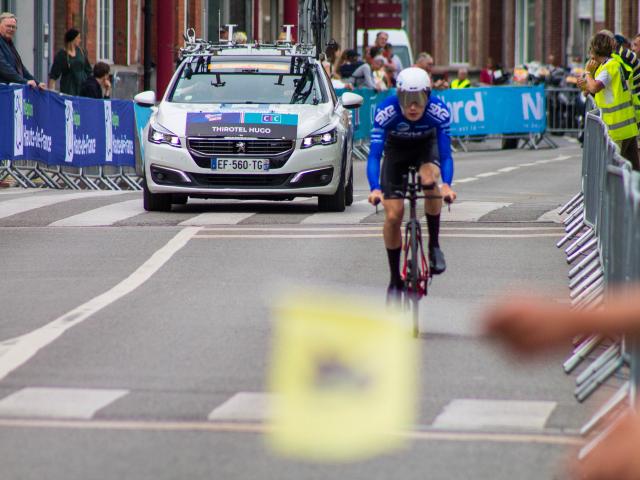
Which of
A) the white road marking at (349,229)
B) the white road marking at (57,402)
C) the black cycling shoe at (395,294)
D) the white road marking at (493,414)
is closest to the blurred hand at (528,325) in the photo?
the white road marking at (493,414)

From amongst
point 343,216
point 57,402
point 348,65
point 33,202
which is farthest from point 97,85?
point 57,402

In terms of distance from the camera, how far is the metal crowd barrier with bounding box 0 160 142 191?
22406 mm

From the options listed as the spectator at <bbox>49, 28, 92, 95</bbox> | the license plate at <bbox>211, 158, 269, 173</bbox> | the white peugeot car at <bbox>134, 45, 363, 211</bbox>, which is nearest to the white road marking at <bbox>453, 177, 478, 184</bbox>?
the spectator at <bbox>49, 28, 92, 95</bbox>

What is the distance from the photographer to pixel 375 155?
9.95 meters

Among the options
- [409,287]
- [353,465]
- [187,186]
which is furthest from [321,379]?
[187,186]

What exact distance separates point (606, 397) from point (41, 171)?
1650 cm

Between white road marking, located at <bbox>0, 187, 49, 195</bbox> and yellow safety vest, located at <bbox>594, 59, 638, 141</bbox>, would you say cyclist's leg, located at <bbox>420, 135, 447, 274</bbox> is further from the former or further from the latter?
white road marking, located at <bbox>0, 187, 49, 195</bbox>

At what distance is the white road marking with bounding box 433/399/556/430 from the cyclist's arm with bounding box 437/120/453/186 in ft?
9.58

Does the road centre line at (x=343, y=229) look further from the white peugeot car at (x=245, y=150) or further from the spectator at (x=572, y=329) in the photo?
the spectator at (x=572, y=329)

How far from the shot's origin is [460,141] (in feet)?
126

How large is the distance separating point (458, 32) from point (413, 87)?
6101 cm

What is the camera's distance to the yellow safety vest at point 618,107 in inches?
640

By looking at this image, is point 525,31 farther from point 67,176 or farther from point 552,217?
point 552,217

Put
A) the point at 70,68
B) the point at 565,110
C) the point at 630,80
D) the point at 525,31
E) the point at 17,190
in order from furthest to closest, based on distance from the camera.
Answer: the point at 525,31, the point at 565,110, the point at 70,68, the point at 17,190, the point at 630,80
